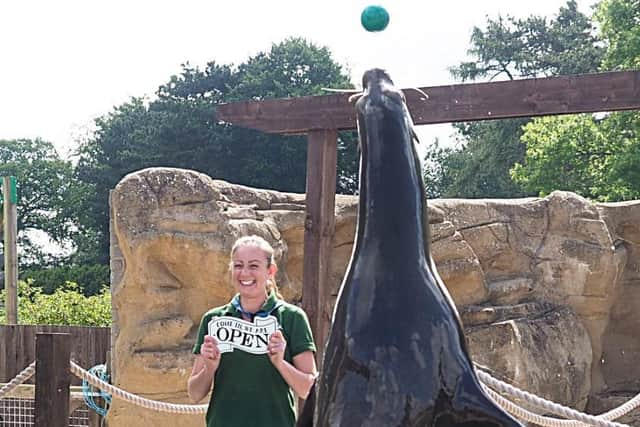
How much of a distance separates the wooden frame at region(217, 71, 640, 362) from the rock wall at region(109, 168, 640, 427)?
1.92 meters

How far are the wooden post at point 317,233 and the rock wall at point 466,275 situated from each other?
6.07 ft

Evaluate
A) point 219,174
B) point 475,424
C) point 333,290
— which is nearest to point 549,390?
point 333,290

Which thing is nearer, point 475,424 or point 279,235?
point 475,424

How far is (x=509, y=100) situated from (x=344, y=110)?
36.6 inches

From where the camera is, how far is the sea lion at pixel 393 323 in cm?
195

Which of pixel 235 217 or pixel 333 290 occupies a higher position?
pixel 235 217

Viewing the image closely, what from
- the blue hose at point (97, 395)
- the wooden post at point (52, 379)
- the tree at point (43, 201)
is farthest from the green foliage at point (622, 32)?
the tree at point (43, 201)

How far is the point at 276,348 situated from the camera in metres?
2.70

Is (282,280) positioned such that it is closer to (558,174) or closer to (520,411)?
(520,411)

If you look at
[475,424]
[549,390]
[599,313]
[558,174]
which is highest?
[558,174]

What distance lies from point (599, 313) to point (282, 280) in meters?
3.80

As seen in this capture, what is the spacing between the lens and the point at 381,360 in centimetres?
199

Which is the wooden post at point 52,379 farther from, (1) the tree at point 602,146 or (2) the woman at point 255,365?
(1) the tree at point 602,146

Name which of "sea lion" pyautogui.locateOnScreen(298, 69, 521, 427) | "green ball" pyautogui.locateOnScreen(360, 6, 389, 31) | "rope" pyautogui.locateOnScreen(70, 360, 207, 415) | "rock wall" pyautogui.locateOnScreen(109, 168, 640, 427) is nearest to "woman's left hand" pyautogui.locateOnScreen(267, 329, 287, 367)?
"sea lion" pyautogui.locateOnScreen(298, 69, 521, 427)
